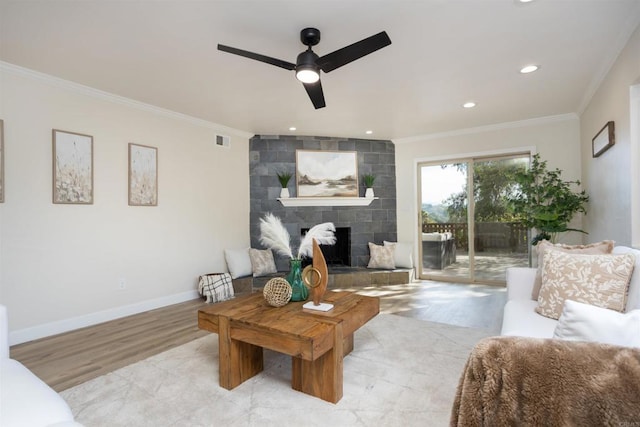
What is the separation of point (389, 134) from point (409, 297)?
2619mm

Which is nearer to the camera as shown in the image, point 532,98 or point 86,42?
point 86,42

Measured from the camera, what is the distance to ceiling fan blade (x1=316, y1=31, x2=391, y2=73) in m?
1.93

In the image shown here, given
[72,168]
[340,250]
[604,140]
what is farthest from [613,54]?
[72,168]

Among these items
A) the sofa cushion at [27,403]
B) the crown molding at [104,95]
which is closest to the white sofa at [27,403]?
the sofa cushion at [27,403]

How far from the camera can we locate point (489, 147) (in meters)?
4.91

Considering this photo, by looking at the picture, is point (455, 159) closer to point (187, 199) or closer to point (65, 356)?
point (187, 199)

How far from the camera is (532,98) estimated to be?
3.71 m

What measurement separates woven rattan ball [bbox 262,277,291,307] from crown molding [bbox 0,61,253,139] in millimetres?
2796

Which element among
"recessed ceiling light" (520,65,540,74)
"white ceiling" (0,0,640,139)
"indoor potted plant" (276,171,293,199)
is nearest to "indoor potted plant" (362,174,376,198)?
"indoor potted plant" (276,171,293,199)

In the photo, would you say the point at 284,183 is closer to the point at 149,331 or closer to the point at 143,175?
the point at 143,175

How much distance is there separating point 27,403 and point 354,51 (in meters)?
2.32

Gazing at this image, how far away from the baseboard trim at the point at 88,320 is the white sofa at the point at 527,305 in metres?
3.63

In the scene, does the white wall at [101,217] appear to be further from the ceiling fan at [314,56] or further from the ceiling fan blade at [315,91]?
the ceiling fan blade at [315,91]

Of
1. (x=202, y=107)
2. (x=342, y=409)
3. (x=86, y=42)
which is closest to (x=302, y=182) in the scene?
(x=202, y=107)
